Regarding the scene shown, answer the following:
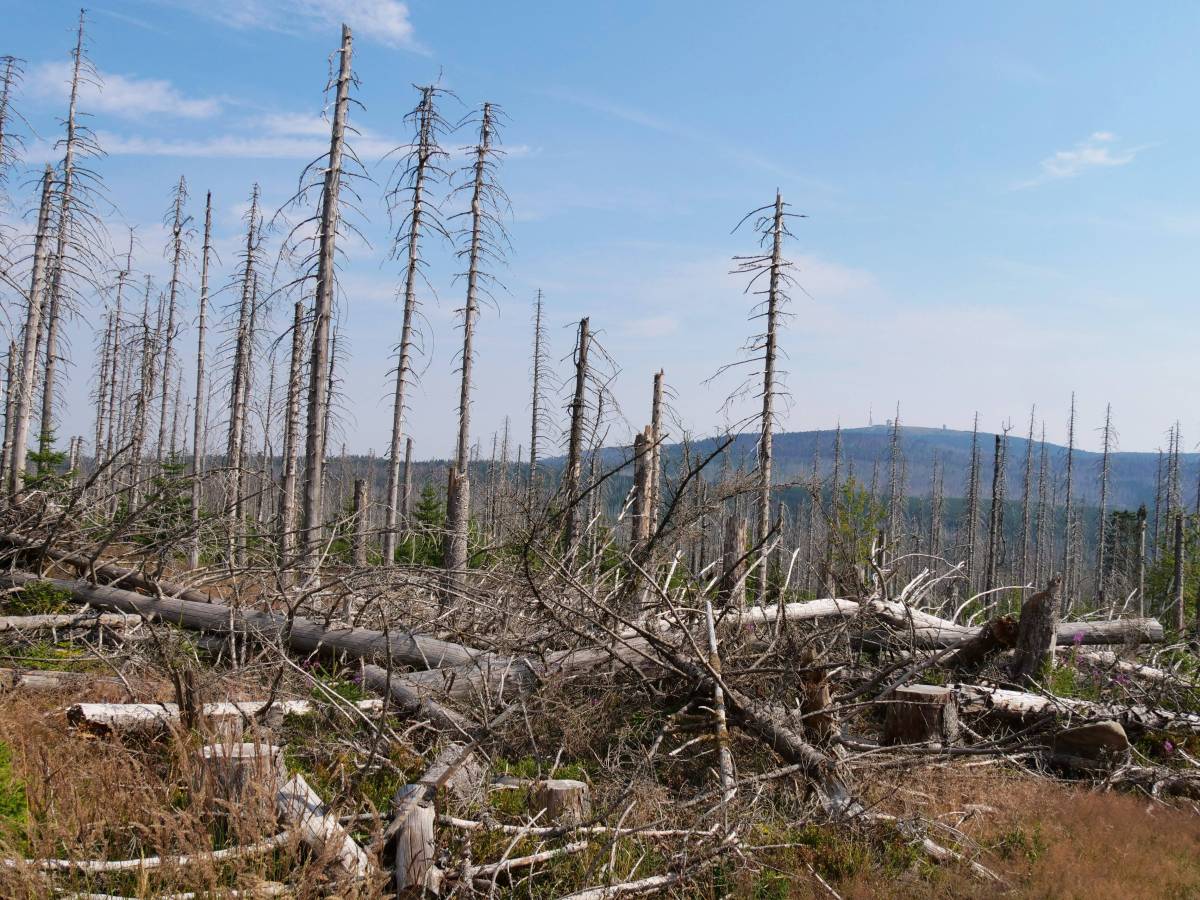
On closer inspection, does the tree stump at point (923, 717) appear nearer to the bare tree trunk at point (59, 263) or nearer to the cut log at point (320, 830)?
the cut log at point (320, 830)

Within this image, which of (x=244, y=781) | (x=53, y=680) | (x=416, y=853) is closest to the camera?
(x=416, y=853)

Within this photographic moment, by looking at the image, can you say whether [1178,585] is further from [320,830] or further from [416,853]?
[320,830]

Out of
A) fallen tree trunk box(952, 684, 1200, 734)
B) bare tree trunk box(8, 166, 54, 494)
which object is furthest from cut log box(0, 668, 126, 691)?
bare tree trunk box(8, 166, 54, 494)

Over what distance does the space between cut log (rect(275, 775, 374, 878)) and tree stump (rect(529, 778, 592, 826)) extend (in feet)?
3.74

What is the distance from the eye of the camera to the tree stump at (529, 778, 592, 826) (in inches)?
198

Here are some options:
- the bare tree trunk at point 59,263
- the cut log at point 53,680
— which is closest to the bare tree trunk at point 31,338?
the bare tree trunk at point 59,263

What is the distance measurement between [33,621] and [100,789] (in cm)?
466

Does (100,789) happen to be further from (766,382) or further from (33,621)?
(766,382)

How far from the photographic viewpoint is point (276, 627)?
809cm

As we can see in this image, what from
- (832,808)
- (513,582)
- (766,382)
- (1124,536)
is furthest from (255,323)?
(1124,536)

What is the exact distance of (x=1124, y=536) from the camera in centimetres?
5081

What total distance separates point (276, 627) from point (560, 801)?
416 cm

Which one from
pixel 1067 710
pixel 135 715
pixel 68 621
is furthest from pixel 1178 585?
pixel 135 715

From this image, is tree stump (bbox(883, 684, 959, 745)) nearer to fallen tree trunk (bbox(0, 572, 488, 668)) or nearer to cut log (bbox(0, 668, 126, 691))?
fallen tree trunk (bbox(0, 572, 488, 668))
